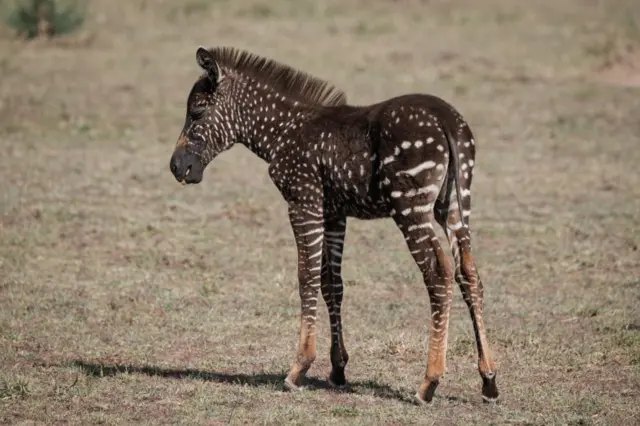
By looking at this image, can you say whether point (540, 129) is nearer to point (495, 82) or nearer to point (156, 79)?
point (495, 82)

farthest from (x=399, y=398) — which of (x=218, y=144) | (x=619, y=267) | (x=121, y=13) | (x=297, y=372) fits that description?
(x=121, y=13)

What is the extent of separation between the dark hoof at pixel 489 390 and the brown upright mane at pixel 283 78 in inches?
98.4

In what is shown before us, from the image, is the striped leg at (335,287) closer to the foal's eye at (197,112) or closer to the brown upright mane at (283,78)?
the brown upright mane at (283,78)

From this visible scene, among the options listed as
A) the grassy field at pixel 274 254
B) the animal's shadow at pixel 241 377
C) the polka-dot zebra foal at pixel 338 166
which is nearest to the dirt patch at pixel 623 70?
the grassy field at pixel 274 254

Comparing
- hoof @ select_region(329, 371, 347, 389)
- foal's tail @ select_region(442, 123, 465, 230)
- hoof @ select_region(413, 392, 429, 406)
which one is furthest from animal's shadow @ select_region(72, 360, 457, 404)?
foal's tail @ select_region(442, 123, 465, 230)

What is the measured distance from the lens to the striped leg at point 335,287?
8742 millimetres

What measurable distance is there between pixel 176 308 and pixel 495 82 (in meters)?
13.8

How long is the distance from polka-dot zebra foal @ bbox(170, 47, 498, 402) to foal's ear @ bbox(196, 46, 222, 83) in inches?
0.4

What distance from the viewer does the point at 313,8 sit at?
31.5 metres

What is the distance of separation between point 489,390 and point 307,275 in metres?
1.61

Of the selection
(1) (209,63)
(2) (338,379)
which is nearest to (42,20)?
(1) (209,63)

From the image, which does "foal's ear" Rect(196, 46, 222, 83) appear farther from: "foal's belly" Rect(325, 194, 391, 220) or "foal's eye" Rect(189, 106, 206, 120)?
"foal's belly" Rect(325, 194, 391, 220)

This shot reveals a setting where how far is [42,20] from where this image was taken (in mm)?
26469

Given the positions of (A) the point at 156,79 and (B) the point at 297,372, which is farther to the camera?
(A) the point at 156,79
